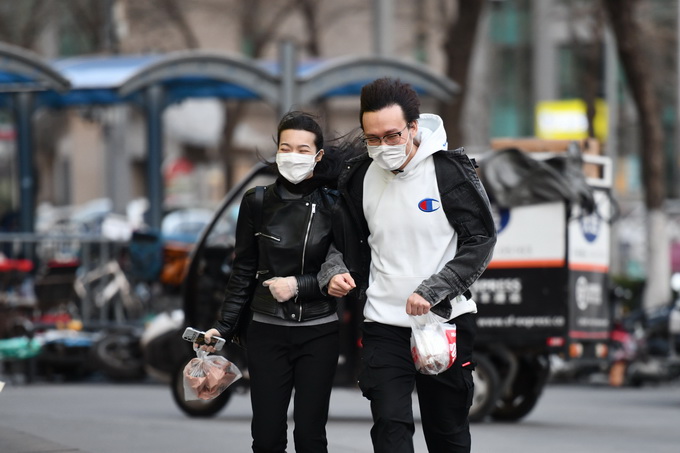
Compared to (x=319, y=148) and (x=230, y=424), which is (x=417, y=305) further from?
(x=230, y=424)

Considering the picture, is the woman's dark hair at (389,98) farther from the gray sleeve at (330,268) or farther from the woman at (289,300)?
the gray sleeve at (330,268)

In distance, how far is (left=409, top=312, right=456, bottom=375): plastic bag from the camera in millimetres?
5449

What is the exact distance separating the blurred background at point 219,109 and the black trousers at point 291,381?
1016 mm

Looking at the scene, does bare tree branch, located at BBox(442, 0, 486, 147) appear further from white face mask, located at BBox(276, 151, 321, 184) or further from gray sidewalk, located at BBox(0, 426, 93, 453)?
white face mask, located at BBox(276, 151, 321, 184)

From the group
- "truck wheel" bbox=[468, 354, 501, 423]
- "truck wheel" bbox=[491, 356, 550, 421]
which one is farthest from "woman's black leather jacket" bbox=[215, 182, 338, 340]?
"truck wheel" bbox=[491, 356, 550, 421]

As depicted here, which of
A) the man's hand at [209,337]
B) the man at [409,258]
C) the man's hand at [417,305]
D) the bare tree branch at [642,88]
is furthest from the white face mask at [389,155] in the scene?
the bare tree branch at [642,88]

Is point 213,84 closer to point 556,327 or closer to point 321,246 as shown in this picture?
point 556,327

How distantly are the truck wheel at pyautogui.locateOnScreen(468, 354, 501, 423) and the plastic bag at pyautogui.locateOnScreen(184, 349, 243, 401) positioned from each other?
5.32 m

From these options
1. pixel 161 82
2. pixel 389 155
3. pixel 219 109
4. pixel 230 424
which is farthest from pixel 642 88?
pixel 219 109

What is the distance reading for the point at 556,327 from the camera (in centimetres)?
1120

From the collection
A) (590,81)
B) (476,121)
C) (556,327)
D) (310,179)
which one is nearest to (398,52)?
(476,121)

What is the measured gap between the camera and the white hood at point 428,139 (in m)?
5.59

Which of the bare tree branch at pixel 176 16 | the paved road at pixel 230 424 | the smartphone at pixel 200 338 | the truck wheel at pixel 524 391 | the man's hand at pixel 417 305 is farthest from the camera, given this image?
the bare tree branch at pixel 176 16

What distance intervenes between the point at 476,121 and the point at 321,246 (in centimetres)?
2319
